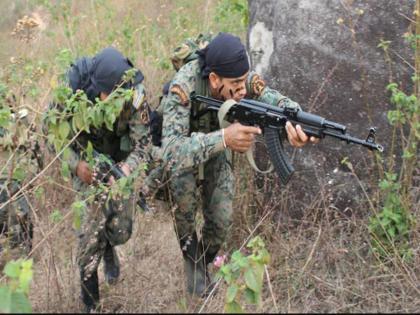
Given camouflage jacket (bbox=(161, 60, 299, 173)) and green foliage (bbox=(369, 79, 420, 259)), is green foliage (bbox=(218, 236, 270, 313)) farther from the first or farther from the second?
green foliage (bbox=(369, 79, 420, 259))

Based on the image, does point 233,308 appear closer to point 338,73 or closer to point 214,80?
point 214,80

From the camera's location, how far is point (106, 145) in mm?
3773

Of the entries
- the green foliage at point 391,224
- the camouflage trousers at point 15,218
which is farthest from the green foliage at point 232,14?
the camouflage trousers at point 15,218

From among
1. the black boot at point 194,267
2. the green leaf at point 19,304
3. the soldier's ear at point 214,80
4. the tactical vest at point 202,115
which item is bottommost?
the black boot at point 194,267

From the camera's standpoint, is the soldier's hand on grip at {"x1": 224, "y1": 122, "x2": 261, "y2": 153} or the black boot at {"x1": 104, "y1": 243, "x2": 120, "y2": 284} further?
the black boot at {"x1": 104, "y1": 243, "x2": 120, "y2": 284}

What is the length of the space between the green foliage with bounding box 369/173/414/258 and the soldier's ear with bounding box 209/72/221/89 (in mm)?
980

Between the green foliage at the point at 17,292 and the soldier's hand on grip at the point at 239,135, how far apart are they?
143cm

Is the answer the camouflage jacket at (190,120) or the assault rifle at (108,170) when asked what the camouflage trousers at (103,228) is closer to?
the assault rifle at (108,170)

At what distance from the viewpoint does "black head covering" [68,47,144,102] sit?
352 centimetres

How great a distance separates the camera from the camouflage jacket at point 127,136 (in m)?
3.59

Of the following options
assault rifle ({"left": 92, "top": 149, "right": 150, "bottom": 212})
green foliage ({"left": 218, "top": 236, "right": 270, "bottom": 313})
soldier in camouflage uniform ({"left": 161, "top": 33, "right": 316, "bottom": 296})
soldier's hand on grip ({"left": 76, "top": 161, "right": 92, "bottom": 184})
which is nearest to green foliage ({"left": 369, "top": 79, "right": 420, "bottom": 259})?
soldier in camouflage uniform ({"left": 161, "top": 33, "right": 316, "bottom": 296})

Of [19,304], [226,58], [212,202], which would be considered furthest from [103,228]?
[19,304]

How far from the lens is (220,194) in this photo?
3.76 meters

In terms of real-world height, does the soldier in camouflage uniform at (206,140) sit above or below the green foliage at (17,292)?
below
